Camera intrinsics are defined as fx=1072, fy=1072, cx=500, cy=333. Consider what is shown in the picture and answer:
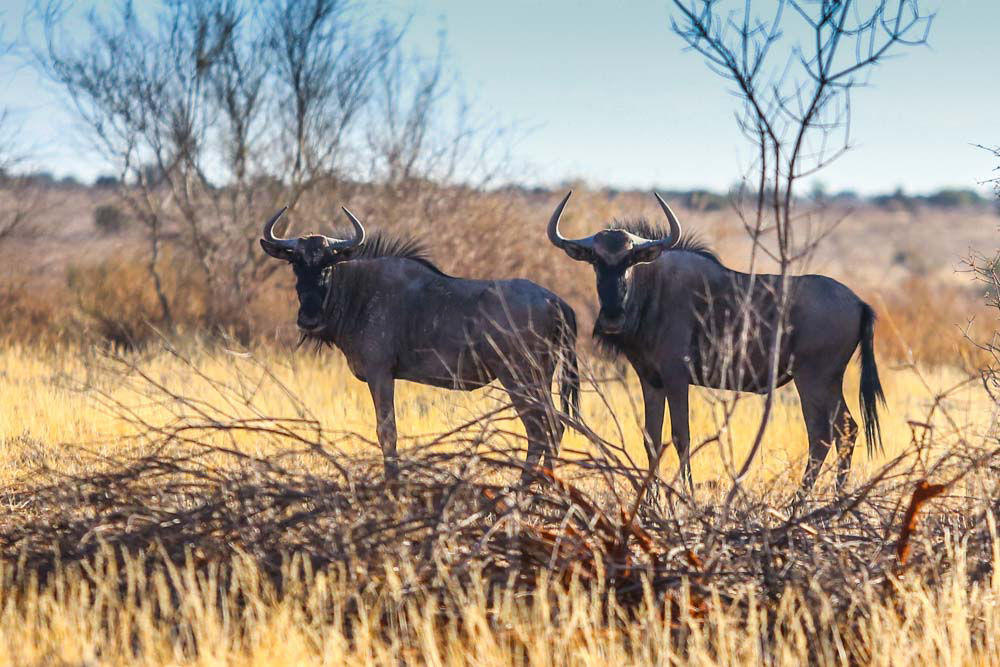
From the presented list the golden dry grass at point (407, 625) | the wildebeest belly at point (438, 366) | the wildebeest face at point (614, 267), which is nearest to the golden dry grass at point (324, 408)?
the wildebeest belly at point (438, 366)

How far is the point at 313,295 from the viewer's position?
730 centimetres

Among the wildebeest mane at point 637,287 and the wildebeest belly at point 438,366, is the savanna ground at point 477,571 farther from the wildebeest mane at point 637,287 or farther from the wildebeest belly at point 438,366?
the wildebeest belly at point 438,366

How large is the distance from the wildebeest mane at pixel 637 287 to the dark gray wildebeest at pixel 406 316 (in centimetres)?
35

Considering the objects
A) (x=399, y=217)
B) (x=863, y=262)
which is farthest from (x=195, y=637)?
(x=863, y=262)

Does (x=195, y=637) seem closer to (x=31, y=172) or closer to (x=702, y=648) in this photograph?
(x=702, y=648)

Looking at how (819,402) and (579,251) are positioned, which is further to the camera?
(819,402)

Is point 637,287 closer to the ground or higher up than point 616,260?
closer to the ground

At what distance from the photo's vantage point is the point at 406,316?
298 inches

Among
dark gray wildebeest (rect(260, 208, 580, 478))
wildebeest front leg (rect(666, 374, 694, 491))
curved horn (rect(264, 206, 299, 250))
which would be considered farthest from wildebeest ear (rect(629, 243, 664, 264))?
curved horn (rect(264, 206, 299, 250))

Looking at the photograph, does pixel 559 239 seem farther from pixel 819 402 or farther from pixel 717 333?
pixel 819 402

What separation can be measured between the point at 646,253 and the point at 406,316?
71.5 inches

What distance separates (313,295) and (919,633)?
181 inches

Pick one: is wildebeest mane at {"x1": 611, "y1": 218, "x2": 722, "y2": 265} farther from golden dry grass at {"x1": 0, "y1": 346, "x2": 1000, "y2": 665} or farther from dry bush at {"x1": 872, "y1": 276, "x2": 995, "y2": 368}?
dry bush at {"x1": 872, "y1": 276, "x2": 995, "y2": 368}

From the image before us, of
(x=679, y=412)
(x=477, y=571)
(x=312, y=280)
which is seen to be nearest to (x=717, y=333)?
(x=679, y=412)
